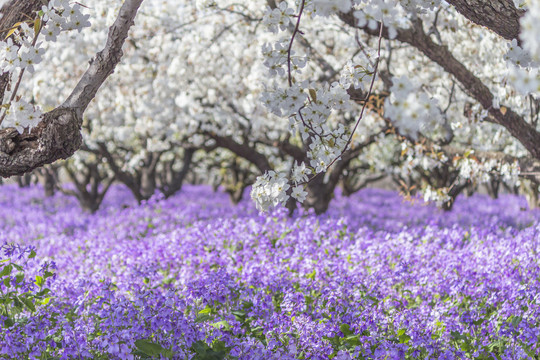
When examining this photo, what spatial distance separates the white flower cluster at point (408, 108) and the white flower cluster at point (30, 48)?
2.39 m

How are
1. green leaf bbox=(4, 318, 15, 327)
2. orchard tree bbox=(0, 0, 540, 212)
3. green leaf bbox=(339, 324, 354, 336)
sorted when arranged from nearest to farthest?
orchard tree bbox=(0, 0, 540, 212) < green leaf bbox=(4, 318, 15, 327) < green leaf bbox=(339, 324, 354, 336)

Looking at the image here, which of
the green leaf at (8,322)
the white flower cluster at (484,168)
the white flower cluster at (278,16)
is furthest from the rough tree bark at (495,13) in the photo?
the white flower cluster at (484,168)

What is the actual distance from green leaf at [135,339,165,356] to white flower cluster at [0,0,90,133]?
1757mm

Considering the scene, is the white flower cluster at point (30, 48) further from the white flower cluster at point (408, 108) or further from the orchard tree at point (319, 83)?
the white flower cluster at point (408, 108)

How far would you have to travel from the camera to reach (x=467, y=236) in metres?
10.3

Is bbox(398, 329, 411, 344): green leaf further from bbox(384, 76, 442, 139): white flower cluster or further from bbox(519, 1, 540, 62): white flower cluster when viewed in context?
bbox(519, 1, 540, 62): white flower cluster

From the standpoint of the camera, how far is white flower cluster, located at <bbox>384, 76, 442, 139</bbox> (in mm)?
2436

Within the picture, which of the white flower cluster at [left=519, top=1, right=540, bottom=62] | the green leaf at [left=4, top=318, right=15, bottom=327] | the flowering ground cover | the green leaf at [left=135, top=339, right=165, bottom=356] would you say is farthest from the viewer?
the green leaf at [left=4, top=318, right=15, bottom=327]

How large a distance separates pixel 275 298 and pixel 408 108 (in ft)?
14.2

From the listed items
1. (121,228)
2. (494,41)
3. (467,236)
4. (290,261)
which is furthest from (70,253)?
(494,41)

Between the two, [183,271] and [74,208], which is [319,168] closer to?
[183,271]

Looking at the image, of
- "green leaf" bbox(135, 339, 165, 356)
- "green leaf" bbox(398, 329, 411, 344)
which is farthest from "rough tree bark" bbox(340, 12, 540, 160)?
"green leaf" bbox(135, 339, 165, 356)

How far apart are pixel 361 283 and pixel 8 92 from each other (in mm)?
3949

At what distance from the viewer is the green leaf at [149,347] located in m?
3.98
